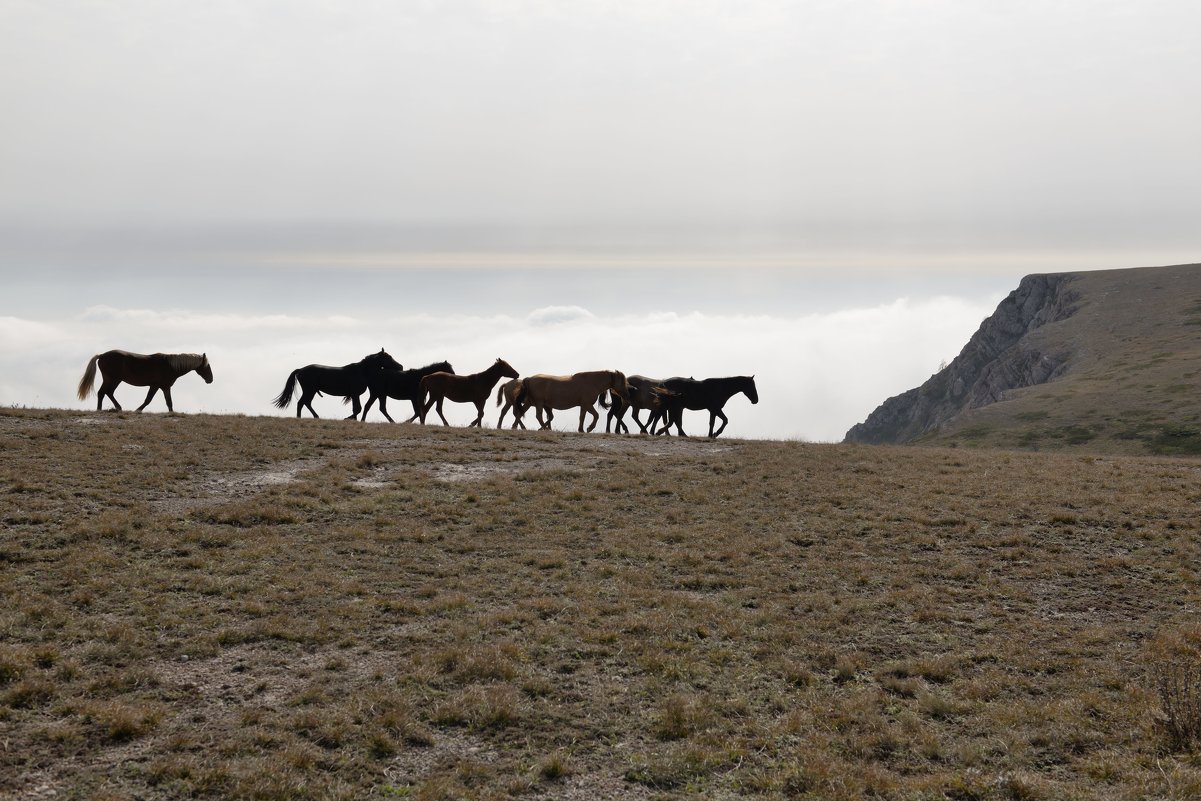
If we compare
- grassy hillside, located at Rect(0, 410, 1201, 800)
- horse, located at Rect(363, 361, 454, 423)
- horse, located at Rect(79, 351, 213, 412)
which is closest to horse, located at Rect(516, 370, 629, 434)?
horse, located at Rect(363, 361, 454, 423)

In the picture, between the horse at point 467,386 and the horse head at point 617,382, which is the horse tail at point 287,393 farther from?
the horse head at point 617,382

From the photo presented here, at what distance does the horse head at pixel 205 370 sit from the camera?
32.0 meters

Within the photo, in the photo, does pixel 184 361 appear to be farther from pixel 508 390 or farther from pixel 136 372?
pixel 508 390

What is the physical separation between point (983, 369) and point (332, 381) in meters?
152

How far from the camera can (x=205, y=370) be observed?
32.3 m

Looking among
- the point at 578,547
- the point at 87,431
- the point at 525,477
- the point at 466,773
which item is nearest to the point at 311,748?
the point at 466,773

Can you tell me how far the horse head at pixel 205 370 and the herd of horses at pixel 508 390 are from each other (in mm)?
50

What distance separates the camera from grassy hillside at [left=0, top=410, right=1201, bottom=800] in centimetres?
827

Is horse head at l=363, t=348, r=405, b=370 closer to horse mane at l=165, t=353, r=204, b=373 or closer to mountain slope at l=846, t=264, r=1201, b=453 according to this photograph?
horse mane at l=165, t=353, r=204, b=373

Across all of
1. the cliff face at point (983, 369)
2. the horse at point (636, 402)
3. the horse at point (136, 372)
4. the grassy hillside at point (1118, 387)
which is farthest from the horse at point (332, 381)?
the cliff face at point (983, 369)

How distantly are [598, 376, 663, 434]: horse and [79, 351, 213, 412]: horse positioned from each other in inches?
622

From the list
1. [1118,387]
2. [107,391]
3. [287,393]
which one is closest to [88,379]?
[107,391]

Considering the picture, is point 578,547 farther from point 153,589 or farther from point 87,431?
point 87,431

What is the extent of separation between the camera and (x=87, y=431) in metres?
23.4
